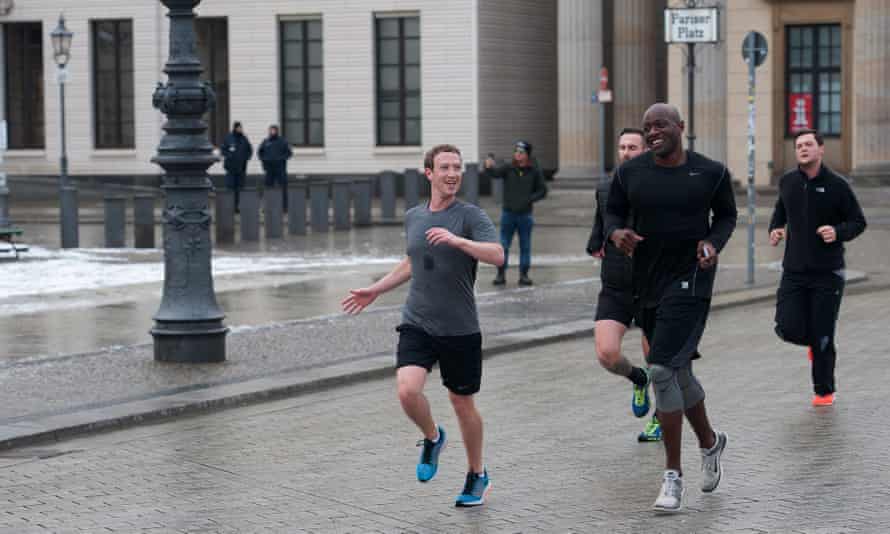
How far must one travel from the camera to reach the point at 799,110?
1641 inches

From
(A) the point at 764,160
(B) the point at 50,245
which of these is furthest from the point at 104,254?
(A) the point at 764,160

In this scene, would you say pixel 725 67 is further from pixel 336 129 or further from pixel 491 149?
pixel 336 129

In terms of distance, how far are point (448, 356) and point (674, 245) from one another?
115 centimetres

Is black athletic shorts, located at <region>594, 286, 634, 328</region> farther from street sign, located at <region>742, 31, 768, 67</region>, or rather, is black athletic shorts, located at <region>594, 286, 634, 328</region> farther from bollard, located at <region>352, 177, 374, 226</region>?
bollard, located at <region>352, 177, 374, 226</region>

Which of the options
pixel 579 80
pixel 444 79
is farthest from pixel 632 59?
pixel 444 79

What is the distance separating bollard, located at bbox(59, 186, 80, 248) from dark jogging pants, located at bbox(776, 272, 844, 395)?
668 inches

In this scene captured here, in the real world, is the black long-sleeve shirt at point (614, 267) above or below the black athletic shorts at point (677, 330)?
above

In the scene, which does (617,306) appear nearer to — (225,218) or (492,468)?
(492,468)

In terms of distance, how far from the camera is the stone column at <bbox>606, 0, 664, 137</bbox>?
143 feet

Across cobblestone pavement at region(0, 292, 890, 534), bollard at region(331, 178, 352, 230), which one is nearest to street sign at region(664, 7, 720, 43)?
cobblestone pavement at region(0, 292, 890, 534)

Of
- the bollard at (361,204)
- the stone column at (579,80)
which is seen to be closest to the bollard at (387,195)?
the bollard at (361,204)

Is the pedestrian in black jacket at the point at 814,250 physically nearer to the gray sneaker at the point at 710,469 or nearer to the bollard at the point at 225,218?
the gray sneaker at the point at 710,469

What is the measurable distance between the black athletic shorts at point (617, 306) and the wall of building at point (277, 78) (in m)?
34.5

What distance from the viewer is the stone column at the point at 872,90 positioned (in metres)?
39.6
